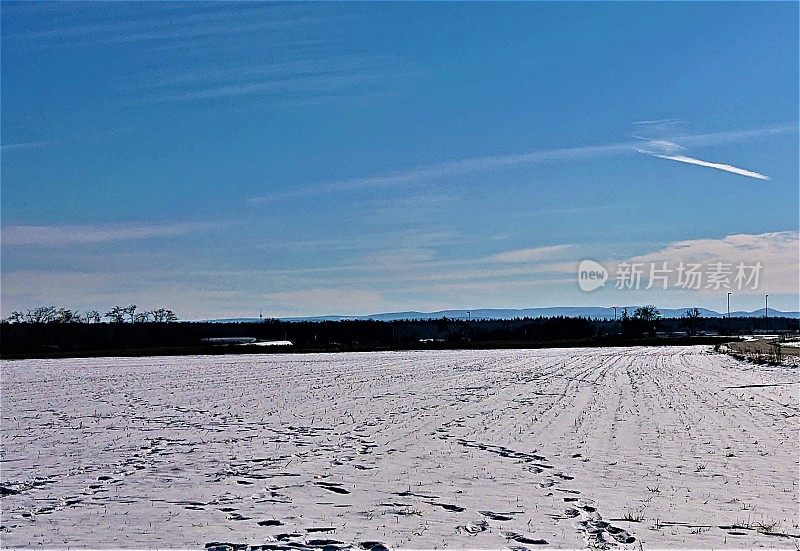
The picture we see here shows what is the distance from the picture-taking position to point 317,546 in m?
7.77

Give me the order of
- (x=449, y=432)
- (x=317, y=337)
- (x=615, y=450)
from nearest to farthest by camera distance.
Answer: (x=615, y=450) < (x=449, y=432) < (x=317, y=337)

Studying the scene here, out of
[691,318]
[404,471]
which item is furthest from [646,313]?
[404,471]

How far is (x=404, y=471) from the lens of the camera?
11570 mm

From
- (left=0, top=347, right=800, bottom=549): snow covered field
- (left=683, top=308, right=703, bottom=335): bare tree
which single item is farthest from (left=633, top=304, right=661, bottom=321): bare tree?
(left=0, top=347, right=800, bottom=549): snow covered field

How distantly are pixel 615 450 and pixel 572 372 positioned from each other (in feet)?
75.8

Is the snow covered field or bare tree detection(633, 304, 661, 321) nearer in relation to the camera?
the snow covered field

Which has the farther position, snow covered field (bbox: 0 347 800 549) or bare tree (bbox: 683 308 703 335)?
bare tree (bbox: 683 308 703 335)

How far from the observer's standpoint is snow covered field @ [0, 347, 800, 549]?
840 centimetres

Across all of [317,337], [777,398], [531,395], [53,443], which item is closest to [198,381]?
[531,395]

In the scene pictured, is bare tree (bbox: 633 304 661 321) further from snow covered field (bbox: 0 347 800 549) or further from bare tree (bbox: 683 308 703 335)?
snow covered field (bbox: 0 347 800 549)

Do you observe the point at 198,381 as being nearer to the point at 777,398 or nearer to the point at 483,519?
the point at 777,398

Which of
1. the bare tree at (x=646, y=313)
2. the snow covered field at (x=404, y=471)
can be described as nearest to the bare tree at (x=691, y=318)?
the bare tree at (x=646, y=313)

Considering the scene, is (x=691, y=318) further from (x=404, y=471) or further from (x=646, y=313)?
(x=404, y=471)

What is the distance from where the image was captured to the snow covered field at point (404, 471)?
331 inches
